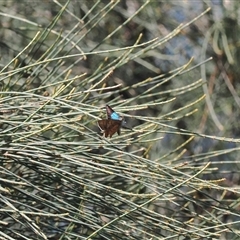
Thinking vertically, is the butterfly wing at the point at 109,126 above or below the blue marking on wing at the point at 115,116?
below

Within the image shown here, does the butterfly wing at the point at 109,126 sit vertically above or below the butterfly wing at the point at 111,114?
below

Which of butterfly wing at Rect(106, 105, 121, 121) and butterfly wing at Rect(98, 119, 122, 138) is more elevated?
butterfly wing at Rect(106, 105, 121, 121)

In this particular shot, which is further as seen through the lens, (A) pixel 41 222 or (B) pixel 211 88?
(B) pixel 211 88

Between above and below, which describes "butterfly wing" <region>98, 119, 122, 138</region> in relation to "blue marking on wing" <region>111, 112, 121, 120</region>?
below

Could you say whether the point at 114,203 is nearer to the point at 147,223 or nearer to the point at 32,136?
the point at 147,223

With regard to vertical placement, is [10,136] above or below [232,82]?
above

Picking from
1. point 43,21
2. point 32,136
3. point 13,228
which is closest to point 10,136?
point 32,136
